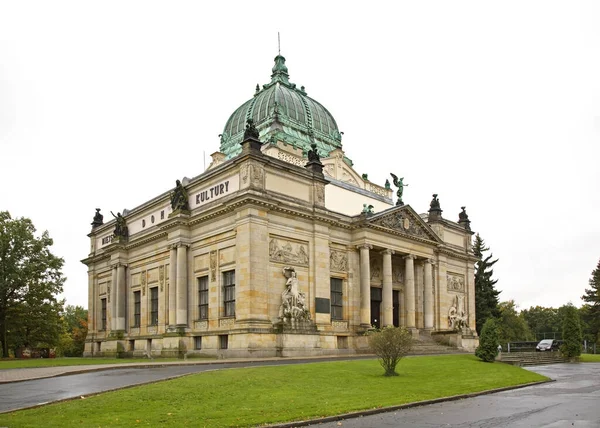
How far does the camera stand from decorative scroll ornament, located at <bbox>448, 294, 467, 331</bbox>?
55750 millimetres

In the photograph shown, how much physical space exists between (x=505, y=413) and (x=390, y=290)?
105 ft

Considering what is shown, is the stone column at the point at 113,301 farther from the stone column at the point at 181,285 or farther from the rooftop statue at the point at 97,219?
the stone column at the point at 181,285

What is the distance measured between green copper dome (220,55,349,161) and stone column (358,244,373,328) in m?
15.0

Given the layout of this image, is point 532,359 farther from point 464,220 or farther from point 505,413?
point 505,413

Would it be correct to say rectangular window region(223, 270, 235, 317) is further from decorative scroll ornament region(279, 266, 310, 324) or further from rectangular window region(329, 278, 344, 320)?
rectangular window region(329, 278, 344, 320)

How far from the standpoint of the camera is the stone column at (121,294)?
179 feet

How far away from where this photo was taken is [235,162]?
135ft

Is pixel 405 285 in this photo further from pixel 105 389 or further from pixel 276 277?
pixel 105 389

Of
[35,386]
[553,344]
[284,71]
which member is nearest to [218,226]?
[35,386]

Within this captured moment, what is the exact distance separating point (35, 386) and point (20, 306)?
146 ft

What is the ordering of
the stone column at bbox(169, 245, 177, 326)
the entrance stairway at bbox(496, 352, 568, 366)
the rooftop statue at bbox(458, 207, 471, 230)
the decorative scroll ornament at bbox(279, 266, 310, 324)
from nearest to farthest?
the entrance stairway at bbox(496, 352, 568, 366)
the decorative scroll ornament at bbox(279, 266, 310, 324)
the stone column at bbox(169, 245, 177, 326)
the rooftop statue at bbox(458, 207, 471, 230)

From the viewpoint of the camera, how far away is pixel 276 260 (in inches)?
1592

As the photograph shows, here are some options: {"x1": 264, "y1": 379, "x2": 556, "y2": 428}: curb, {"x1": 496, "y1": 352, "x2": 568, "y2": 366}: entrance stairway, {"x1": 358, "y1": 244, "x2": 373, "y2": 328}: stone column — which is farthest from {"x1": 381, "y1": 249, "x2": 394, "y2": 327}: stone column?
{"x1": 264, "y1": 379, "x2": 556, "y2": 428}: curb

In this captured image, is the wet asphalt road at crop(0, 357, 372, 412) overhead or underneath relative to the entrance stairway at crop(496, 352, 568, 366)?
overhead
